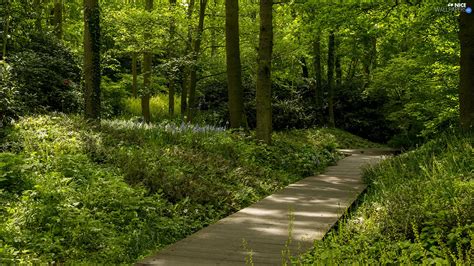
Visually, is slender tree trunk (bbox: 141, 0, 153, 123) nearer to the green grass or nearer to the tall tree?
the green grass

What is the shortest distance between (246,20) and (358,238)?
634 inches

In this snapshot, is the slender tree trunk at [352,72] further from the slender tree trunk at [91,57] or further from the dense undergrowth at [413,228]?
the dense undergrowth at [413,228]

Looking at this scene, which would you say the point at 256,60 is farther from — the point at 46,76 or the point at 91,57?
the point at 46,76

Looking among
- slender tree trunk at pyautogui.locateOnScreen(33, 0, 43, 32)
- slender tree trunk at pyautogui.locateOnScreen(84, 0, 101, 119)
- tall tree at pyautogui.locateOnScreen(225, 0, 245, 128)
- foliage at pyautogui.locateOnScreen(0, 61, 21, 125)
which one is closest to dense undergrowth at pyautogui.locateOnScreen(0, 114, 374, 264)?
foliage at pyautogui.locateOnScreen(0, 61, 21, 125)

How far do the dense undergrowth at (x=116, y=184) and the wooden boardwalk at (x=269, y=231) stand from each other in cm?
49

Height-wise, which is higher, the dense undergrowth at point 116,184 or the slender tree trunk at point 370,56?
the slender tree trunk at point 370,56

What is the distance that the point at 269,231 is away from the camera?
6230mm

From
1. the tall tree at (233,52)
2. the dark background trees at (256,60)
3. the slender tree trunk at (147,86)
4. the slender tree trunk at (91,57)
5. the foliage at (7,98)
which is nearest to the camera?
the foliage at (7,98)

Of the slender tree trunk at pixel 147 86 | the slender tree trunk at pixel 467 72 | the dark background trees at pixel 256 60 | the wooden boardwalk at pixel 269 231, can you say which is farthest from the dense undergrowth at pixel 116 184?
the slender tree trunk at pixel 147 86

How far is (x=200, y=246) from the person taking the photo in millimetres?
5516

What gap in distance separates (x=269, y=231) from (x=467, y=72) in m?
6.48

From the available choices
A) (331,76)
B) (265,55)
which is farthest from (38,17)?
(331,76)

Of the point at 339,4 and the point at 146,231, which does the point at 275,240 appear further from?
the point at 339,4

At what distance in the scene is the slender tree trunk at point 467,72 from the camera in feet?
32.7
